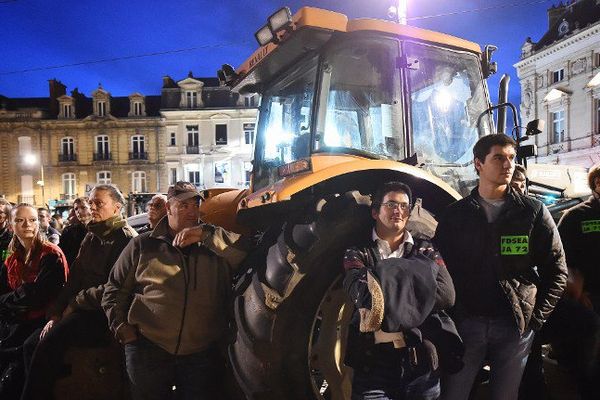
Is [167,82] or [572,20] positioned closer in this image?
[572,20]

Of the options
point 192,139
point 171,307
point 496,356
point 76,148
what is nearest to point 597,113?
point 192,139

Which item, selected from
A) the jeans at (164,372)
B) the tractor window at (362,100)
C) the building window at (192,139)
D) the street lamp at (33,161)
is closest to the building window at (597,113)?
the building window at (192,139)

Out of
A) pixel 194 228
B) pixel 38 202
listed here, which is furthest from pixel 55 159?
pixel 194 228

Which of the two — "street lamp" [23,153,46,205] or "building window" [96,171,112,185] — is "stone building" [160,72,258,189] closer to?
"building window" [96,171,112,185]

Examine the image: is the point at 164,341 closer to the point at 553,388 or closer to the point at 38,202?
the point at 553,388

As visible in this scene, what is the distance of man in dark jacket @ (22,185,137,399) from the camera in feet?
11.2

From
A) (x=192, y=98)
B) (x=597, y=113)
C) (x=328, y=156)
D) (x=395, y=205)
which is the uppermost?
(x=192, y=98)

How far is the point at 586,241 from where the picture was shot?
10.6ft

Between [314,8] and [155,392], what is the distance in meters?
2.61

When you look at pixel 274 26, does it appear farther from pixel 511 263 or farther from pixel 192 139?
pixel 192 139

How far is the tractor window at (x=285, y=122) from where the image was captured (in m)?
3.51

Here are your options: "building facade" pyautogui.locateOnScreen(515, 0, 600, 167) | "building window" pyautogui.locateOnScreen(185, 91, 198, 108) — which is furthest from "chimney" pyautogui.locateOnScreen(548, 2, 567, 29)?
"building window" pyautogui.locateOnScreen(185, 91, 198, 108)

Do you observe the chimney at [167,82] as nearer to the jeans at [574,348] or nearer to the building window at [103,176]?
the building window at [103,176]

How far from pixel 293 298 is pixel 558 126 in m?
29.4
